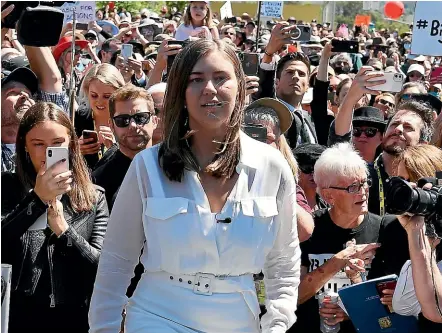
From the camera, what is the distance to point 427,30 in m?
8.92

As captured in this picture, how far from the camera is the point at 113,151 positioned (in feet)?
17.8

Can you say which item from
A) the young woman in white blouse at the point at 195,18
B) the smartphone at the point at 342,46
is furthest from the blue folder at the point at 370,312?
the young woman in white blouse at the point at 195,18

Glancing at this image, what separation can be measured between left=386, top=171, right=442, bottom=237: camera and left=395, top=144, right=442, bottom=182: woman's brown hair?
744 mm

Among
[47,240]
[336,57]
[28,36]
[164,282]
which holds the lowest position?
[336,57]

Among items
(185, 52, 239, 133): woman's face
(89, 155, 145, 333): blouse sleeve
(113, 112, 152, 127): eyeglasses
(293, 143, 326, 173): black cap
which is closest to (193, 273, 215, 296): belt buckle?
(89, 155, 145, 333): blouse sleeve

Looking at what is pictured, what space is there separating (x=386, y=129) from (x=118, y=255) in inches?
143

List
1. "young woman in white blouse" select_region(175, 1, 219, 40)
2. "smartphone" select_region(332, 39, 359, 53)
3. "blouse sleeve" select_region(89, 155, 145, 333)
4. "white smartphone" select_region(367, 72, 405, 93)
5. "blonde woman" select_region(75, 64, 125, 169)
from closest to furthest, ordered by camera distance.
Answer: "blouse sleeve" select_region(89, 155, 145, 333) < "blonde woman" select_region(75, 64, 125, 169) < "white smartphone" select_region(367, 72, 405, 93) < "smartphone" select_region(332, 39, 359, 53) < "young woman in white blouse" select_region(175, 1, 219, 40)

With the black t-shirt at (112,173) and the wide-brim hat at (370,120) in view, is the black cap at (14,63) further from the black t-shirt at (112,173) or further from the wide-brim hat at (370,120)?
the wide-brim hat at (370,120)

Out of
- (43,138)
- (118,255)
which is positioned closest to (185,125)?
(118,255)

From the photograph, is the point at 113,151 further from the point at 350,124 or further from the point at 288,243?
the point at 288,243

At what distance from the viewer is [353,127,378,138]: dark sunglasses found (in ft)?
21.8

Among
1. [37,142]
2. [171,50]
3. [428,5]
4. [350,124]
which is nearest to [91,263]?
[37,142]

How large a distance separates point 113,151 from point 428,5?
4.61 m

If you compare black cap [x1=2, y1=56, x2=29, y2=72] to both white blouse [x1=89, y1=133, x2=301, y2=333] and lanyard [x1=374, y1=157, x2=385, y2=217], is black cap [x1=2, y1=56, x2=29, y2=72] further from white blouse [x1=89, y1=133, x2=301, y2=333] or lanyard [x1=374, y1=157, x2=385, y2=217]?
white blouse [x1=89, y1=133, x2=301, y2=333]
